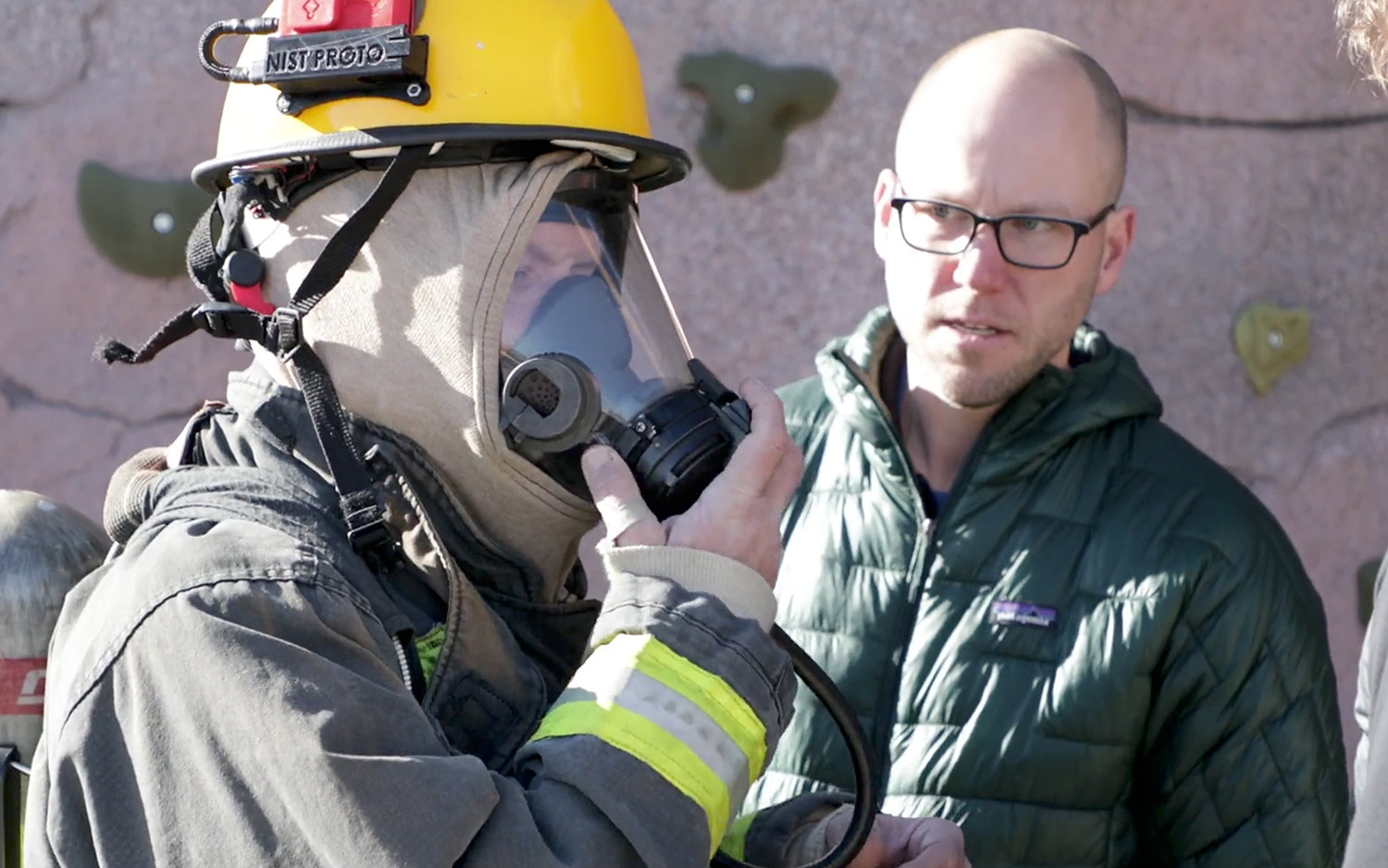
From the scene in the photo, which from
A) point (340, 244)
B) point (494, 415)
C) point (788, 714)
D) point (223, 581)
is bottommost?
point (788, 714)

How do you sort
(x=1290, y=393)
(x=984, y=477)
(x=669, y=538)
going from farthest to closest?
(x=1290, y=393)
(x=984, y=477)
(x=669, y=538)

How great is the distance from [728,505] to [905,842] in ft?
1.72

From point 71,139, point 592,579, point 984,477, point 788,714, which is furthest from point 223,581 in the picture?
point 71,139

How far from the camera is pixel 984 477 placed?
2.51m

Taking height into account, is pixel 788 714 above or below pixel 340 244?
below

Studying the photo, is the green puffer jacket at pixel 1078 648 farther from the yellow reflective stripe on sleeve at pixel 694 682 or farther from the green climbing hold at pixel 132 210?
the green climbing hold at pixel 132 210

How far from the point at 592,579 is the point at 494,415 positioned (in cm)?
193

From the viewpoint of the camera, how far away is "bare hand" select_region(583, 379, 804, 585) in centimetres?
169

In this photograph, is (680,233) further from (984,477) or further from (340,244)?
(340,244)

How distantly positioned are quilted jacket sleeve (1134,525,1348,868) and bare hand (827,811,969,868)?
1.68 feet

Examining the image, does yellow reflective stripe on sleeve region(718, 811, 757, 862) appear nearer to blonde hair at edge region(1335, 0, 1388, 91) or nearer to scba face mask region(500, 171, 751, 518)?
scba face mask region(500, 171, 751, 518)

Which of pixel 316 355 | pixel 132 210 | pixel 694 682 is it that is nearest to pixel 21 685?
pixel 316 355

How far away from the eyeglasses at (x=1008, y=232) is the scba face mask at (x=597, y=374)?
76cm

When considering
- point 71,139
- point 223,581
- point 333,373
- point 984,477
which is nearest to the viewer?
point 223,581
